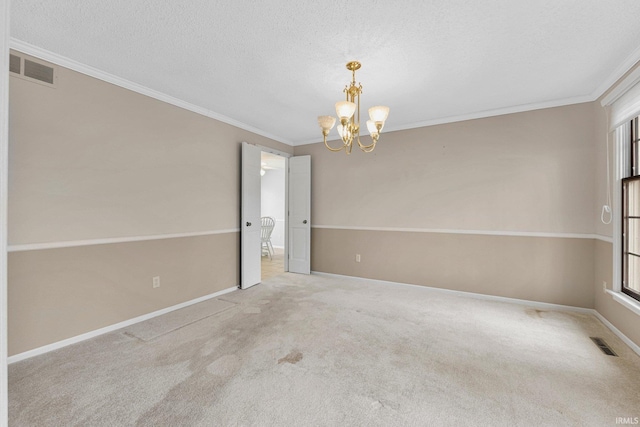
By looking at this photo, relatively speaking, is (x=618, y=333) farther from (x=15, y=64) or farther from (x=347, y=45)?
(x=15, y=64)

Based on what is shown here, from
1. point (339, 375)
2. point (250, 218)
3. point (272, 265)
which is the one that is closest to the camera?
point (339, 375)

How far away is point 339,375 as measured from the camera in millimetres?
1923

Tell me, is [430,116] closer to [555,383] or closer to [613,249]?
[613,249]

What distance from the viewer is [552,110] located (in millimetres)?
3205

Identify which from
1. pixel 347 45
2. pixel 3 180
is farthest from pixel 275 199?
pixel 3 180

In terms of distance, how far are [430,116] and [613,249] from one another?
2405mm

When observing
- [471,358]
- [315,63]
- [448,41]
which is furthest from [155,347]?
[448,41]

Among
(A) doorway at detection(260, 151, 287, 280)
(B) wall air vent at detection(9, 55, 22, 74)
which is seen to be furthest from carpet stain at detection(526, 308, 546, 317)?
(A) doorway at detection(260, 151, 287, 280)

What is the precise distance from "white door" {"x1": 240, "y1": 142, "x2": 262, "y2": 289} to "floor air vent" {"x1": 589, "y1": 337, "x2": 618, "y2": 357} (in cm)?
388

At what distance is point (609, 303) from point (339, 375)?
2854mm

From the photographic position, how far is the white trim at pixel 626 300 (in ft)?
7.27

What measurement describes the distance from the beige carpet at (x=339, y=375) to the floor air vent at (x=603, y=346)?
0.08 metres

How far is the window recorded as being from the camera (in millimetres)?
2377

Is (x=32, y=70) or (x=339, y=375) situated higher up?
(x=32, y=70)
